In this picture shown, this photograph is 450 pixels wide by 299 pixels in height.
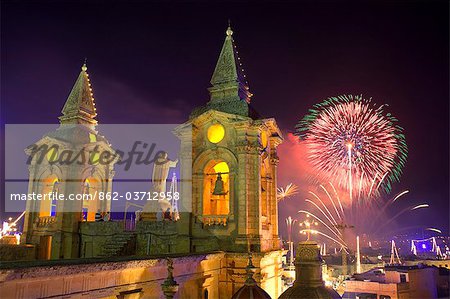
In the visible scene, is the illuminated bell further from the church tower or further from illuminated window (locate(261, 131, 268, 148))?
the church tower

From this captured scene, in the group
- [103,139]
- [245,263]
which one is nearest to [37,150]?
[103,139]

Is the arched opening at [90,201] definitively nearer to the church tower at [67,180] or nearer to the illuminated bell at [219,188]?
the church tower at [67,180]

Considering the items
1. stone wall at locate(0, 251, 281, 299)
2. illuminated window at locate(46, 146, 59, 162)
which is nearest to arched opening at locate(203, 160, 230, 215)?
Result: stone wall at locate(0, 251, 281, 299)

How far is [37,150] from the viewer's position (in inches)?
1123

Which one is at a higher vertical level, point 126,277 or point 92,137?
point 92,137

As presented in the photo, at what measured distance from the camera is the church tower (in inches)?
1041

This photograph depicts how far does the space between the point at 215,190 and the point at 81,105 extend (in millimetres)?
13933

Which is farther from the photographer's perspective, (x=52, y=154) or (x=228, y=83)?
(x=52, y=154)

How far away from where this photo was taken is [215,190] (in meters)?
24.1

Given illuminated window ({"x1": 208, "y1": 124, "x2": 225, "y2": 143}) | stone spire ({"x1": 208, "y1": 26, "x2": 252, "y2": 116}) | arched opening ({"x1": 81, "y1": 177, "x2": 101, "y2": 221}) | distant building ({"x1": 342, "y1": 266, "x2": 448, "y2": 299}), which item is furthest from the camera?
distant building ({"x1": 342, "y1": 266, "x2": 448, "y2": 299})

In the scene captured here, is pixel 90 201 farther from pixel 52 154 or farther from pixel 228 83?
pixel 228 83

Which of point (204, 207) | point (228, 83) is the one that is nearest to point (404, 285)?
point (204, 207)

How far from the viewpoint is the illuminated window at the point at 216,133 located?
24.9 meters

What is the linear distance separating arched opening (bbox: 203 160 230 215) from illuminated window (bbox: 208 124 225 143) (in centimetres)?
141
